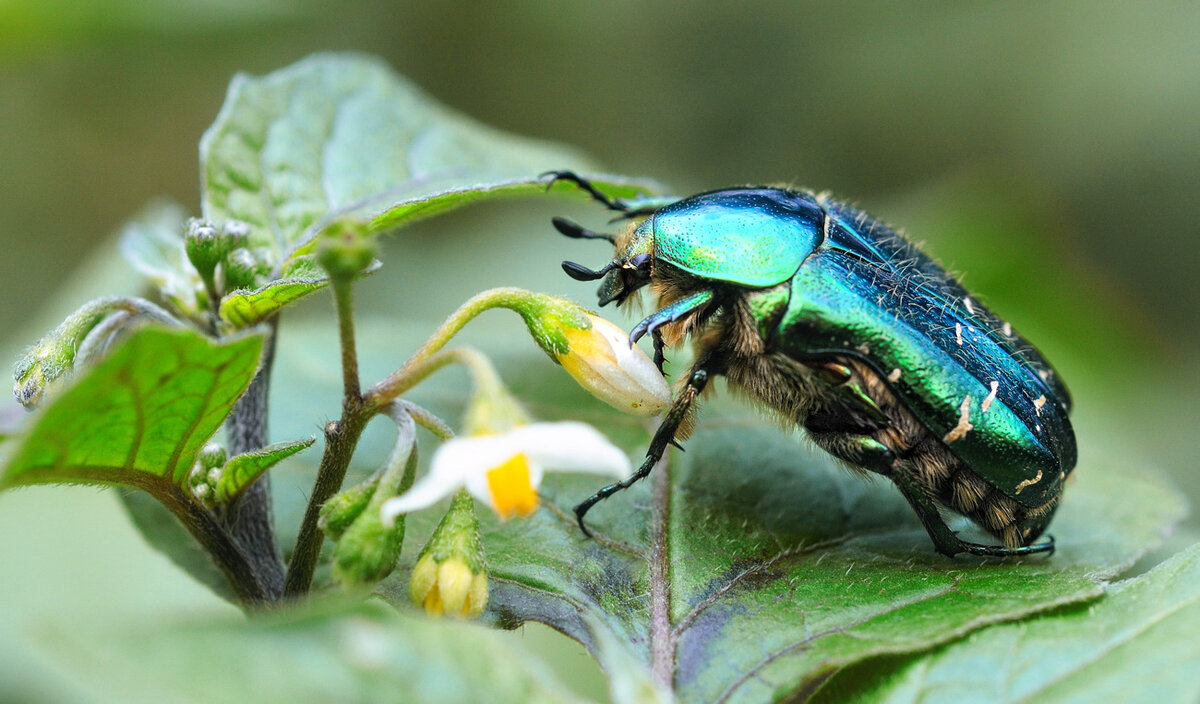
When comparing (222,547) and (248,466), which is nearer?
(248,466)

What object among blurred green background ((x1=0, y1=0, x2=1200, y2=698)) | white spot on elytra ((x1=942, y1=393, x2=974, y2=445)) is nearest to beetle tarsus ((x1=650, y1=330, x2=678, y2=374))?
white spot on elytra ((x1=942, y1=393, x2=974, y2=445))

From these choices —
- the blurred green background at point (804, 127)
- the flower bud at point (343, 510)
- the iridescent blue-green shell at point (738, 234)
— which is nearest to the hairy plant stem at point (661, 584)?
the iridescent blue-green shell at point (738, 234)

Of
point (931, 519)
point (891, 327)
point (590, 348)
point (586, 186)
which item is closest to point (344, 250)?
point (590, 348)

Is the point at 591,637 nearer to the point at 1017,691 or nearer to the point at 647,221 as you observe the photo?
the point at 1017,691

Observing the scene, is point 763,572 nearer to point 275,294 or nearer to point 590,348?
point 590,348

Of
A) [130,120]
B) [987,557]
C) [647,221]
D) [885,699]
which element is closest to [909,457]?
[987,557]

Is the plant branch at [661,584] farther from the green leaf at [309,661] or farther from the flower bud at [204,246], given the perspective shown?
the flower bud at [204,246]
